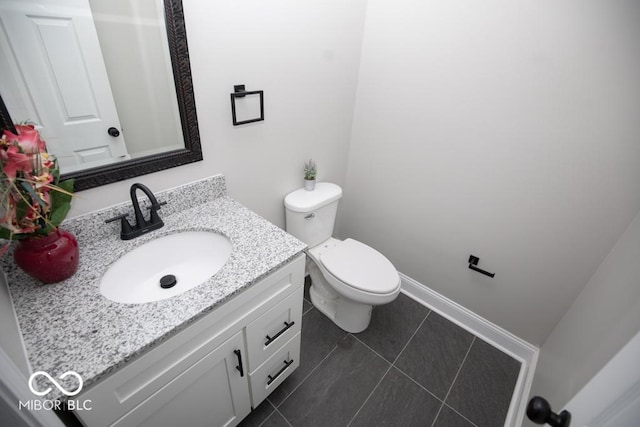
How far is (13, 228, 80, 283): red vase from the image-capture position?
736 millimetres

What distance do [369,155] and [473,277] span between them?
3.14ft

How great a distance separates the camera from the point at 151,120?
100cm

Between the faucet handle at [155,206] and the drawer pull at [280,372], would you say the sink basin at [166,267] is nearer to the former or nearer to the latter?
the faucet handle at [155,206]

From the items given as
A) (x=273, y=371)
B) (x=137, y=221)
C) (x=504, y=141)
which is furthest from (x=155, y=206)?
(x=504, y=141)

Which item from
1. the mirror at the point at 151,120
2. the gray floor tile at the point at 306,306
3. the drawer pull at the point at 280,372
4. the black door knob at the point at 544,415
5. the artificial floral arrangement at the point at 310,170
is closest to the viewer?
the black door knob at the point at 544,415

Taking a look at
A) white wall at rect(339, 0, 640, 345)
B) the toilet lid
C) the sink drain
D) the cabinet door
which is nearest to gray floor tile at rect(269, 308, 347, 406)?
the cabinet door

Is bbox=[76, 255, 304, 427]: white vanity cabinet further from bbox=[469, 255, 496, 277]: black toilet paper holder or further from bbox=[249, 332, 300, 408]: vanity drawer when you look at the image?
bbox=[469, 255, 496, 277]: black toilet paper holder

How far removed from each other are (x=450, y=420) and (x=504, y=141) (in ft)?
4.33

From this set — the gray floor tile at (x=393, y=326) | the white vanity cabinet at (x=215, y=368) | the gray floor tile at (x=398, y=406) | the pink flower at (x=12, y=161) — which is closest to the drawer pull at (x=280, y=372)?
the white vanity cabinet at (x=215, y=368)

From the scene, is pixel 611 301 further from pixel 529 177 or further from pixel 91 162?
pixel 91 162

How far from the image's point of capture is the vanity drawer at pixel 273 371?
44.8 inches

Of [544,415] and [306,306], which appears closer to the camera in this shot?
[544,415]

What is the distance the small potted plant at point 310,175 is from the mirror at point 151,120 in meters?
0.63

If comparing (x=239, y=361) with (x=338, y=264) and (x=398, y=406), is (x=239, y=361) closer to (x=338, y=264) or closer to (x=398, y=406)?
(x=338, y=264)
